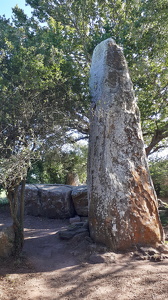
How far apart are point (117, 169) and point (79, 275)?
7.89 feet

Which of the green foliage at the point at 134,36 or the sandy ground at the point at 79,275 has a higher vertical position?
the green foliage at the point at 134,36

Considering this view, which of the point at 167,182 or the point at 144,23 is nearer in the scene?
the point at 144,23

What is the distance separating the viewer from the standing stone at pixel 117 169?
225 inches

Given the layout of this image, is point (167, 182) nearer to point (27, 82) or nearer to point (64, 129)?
point (64, 129)

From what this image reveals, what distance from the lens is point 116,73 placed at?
685 cm

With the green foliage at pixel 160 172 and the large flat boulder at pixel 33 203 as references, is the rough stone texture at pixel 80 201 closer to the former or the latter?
the large flat boulder at pixel 33 203

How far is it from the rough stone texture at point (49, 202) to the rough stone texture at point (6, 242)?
470cm

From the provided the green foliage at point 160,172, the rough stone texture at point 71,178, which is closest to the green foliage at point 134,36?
the green foliage at point 160,172

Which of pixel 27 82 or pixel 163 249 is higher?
pixel 27 82

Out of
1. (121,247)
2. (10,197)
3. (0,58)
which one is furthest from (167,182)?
(0,58)

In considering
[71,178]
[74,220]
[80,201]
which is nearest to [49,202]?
[80,201]

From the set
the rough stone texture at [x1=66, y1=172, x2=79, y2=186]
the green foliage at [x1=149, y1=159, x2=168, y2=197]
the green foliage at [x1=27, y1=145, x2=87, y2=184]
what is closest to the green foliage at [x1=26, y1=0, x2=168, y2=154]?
the green foliage at [x1=149, y1=159, x2=168, y2=197]

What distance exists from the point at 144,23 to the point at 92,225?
7169 mm

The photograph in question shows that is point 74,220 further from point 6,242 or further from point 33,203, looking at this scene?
point 6,242
